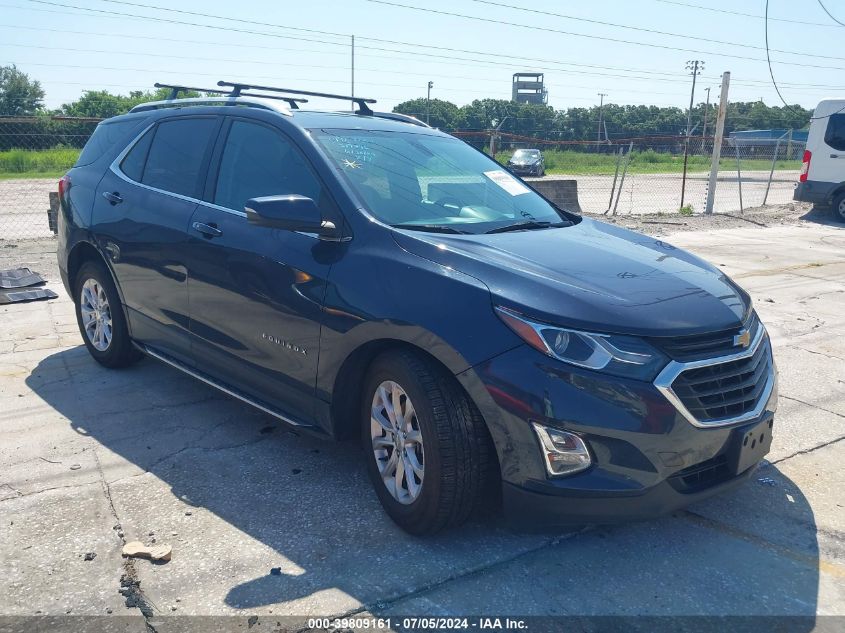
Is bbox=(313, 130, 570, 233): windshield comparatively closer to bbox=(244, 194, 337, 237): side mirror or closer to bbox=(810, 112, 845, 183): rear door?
bbox=(244, 194, 337, 237): side mirror

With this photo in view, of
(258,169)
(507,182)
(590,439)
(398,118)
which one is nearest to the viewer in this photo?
(590,439)

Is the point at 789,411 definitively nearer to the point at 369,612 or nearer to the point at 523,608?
the point at 523,608

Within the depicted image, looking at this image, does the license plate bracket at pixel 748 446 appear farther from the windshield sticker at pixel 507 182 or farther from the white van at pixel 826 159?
the white van at pixel 826 159

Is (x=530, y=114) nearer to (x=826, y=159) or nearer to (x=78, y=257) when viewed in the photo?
(x=826, y=159)

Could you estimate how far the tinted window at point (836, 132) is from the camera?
1667 cm

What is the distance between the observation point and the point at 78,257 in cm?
562

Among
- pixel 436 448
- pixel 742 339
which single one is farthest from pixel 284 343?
pixel 742 339

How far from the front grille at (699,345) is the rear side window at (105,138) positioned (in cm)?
384

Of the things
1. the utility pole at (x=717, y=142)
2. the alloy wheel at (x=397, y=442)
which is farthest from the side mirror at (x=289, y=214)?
the utility pole at (x=717, y=142)

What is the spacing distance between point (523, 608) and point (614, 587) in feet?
1.32

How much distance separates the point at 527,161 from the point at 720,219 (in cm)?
1495

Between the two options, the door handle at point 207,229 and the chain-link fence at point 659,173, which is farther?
the chain-link fence at point 659,173

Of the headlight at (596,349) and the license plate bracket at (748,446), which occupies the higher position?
the headlight at (596,349)

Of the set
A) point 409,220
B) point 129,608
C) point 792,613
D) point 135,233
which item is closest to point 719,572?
point 792,613
